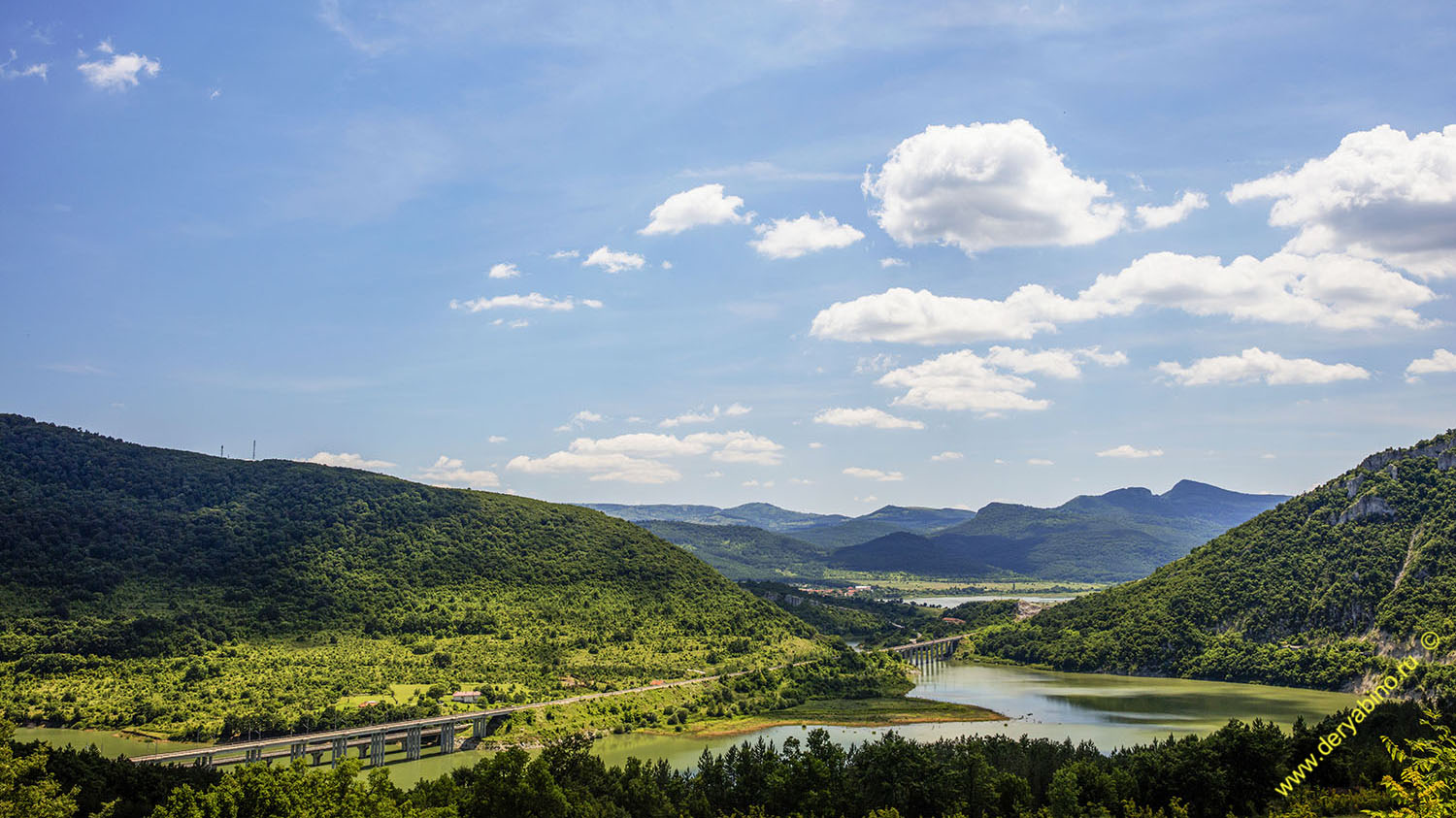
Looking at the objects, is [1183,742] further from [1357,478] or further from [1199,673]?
[1357,478]

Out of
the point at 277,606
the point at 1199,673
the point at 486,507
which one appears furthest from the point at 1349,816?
the point at 486,507

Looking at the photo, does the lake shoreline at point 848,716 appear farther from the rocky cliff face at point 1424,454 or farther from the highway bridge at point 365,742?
the rocky cliff face at point 1424,454

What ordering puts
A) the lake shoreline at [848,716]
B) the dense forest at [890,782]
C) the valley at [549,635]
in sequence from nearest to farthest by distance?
the dense forest at [890,782]
the valley at [549,635]
the lake shoreline at [848,716]

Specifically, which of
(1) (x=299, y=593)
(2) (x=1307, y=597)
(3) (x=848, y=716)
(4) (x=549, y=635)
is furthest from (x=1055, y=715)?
(1) (x=299, y=593)

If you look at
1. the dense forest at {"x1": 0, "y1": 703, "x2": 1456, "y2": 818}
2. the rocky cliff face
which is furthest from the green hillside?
the rocky cliff face

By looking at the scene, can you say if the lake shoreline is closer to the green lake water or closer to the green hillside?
the green lake water

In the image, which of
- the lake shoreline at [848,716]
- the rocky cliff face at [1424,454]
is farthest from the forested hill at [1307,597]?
the lake shoreline at [848,716]
